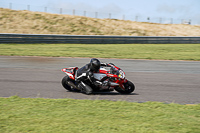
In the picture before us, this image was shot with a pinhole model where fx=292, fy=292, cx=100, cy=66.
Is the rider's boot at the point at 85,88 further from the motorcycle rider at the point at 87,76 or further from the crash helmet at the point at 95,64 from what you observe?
the crash helmet at the point at 95,64

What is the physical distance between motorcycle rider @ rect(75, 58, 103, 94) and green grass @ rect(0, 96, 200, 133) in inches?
53.1

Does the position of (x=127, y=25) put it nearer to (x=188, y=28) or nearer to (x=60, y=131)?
(x=188, y=28)

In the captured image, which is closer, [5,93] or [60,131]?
[60,131]

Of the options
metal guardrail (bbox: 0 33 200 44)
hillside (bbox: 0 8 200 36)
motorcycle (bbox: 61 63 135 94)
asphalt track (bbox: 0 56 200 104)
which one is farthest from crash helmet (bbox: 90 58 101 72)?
hillside (bbox: 0 8 200 36)

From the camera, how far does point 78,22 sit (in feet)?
140

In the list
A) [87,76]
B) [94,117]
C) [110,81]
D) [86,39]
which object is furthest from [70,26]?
[94,117]

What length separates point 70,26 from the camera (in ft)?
134

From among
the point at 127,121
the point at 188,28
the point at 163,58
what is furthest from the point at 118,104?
the point at 188,28

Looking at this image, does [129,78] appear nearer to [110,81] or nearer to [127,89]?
[127,89]

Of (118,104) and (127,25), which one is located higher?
(127,25)

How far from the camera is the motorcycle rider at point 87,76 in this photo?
9.12 m

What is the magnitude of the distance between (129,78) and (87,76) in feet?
11.9

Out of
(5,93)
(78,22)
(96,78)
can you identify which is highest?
(78,22)

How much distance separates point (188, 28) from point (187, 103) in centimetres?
4369
